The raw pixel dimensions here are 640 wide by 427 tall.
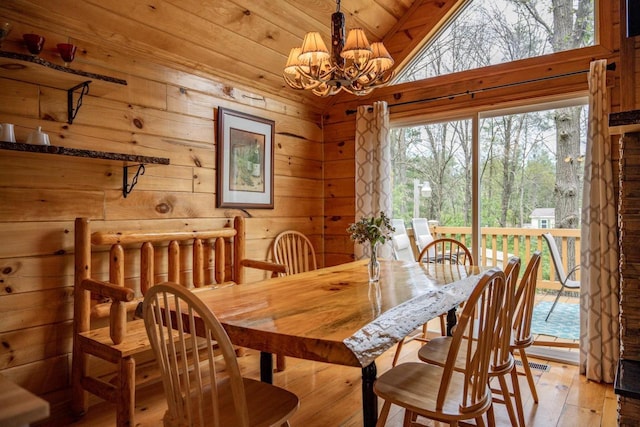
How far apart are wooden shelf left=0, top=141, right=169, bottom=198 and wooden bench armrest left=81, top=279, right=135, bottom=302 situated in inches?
24.7

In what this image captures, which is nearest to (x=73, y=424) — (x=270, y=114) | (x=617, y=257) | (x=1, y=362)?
(x=1, y=362)

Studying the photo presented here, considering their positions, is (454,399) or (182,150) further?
(182,150)

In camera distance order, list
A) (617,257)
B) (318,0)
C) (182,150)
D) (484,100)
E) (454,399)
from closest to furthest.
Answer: (454,399), (617,257), (182,150), (318,0), (484,100)

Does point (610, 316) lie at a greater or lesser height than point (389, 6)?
lesser

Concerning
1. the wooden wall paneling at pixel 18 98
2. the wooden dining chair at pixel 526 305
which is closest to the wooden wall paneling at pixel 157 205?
the wooden wall paneling at pixel 18 98

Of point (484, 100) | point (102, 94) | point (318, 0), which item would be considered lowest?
point (102, 94)

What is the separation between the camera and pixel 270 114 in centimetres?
369

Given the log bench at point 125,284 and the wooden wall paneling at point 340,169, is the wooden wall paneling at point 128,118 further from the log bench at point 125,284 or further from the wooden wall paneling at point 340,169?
the wooden wall paneling at point 340,169

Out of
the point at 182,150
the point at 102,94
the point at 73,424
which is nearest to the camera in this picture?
the point at 73,424

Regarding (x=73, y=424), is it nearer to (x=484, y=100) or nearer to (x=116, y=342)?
(x=116, y=342)

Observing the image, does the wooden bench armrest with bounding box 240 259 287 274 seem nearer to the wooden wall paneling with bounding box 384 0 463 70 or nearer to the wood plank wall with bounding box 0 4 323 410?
the wood plank wall with bounding box 0 4 323 410

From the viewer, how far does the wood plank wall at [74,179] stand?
84.0 inches

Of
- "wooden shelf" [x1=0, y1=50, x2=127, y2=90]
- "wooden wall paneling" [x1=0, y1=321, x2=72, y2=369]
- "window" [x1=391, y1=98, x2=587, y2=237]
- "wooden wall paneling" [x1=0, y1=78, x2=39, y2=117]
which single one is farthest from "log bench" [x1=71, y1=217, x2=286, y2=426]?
"window" [x1=391, y1=98, x2=587, y2=237]

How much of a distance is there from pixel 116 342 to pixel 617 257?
3.02 meters
